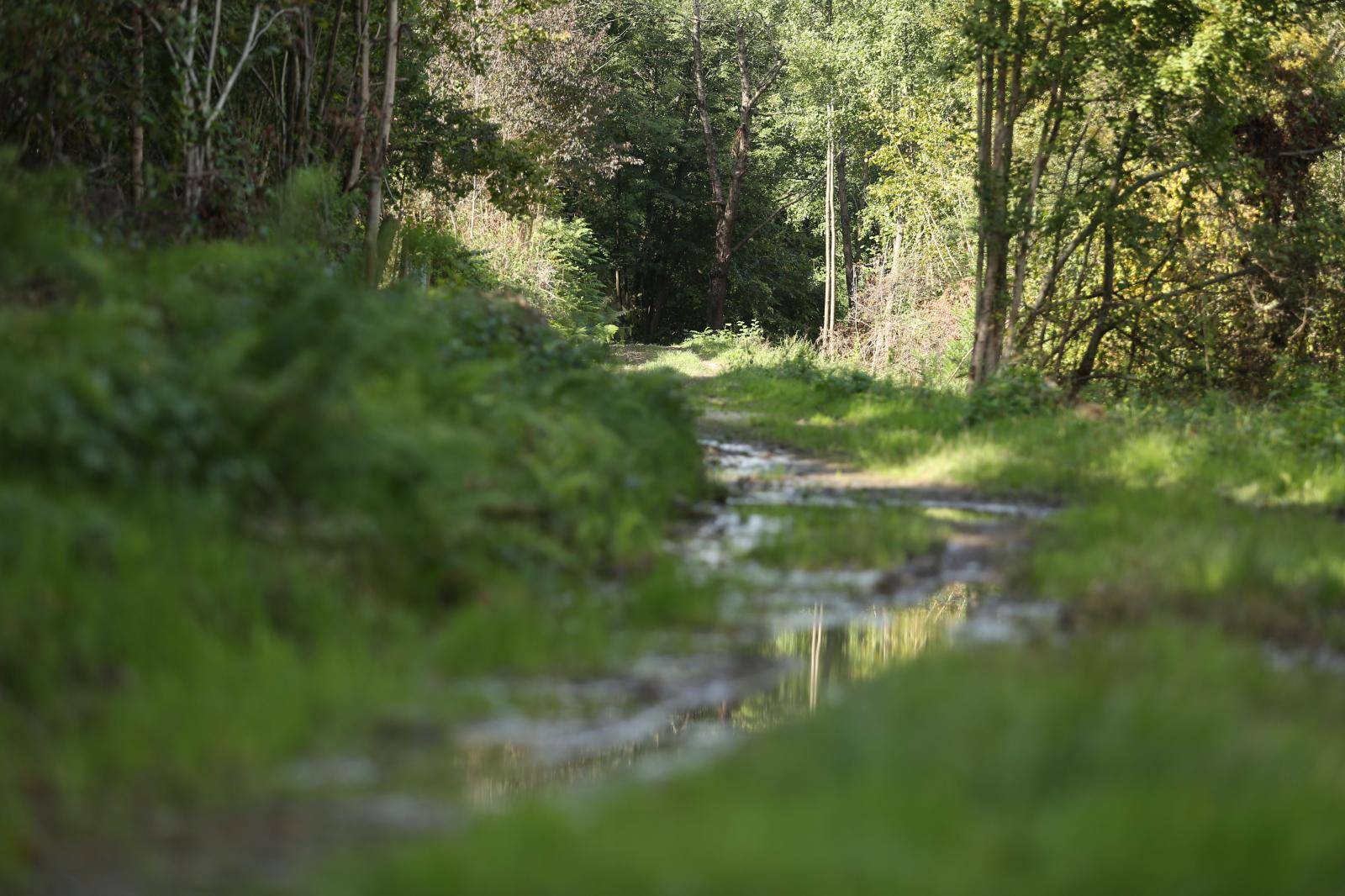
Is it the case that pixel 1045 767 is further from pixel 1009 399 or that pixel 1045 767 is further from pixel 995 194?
pixel 995 194

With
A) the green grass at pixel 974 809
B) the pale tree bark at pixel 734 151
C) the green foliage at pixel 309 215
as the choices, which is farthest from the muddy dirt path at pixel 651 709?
the pale tree bark at pixel 734 151

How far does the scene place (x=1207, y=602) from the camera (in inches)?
232

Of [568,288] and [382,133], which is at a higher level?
[382,133]

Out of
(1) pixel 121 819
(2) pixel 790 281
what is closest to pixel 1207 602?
(1) pixel 121 819

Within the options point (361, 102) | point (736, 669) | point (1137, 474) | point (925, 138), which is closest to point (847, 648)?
point (736, 669)

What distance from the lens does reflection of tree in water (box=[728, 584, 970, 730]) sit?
5.09m

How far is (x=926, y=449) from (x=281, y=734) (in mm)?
7518

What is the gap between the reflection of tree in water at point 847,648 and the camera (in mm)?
5094

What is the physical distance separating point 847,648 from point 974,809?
2.54m

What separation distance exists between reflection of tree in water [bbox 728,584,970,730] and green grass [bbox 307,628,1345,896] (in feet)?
2.25

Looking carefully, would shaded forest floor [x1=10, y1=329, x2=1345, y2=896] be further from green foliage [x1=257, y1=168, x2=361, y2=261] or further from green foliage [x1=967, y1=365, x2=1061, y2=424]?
green foliage [x1=257, y1=168, x2=361, y2=261]

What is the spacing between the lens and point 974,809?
3.43 metres

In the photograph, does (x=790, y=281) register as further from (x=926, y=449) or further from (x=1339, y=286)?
(x=926, y=449)

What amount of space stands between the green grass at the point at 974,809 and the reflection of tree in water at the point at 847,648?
686 mm
